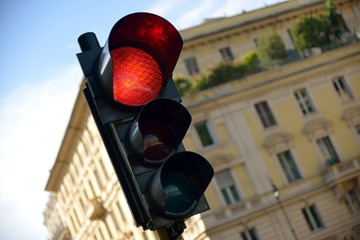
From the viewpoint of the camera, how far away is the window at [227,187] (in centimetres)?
3369

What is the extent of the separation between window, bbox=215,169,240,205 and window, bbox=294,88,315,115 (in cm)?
651

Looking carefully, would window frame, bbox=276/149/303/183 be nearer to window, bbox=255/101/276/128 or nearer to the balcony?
the balcony

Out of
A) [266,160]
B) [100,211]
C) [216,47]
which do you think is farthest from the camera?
[100,211]

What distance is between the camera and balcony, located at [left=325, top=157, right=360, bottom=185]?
3438cm

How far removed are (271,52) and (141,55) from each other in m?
35.6

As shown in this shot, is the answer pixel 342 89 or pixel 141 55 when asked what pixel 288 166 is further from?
pixel 141 55

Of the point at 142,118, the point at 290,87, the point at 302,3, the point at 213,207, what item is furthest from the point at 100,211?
the point at 142,118

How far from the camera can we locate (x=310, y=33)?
132 ft

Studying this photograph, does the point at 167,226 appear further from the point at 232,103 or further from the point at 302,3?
the point at 302,3

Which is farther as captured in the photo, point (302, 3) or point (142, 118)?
point (302, 3)

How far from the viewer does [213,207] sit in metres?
32.9

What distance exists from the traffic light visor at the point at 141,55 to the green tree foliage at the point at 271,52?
34824mm

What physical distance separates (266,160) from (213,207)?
452 centimetres

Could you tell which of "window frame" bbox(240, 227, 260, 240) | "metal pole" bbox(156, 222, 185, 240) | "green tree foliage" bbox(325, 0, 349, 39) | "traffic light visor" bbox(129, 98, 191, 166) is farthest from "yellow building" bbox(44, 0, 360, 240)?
"metal pole" bbox(156, 222, 185, 240)
